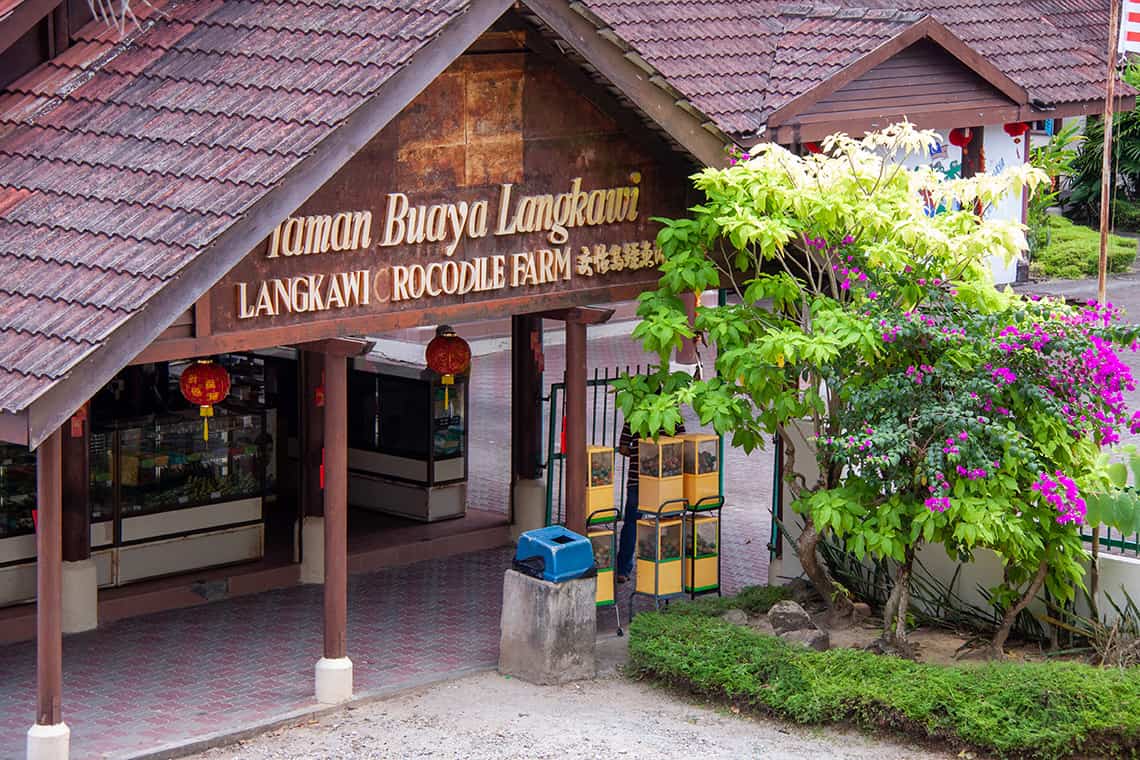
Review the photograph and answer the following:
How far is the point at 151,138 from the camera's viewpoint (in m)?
11.5

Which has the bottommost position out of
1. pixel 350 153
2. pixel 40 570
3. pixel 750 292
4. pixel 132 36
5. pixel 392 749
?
pixel 392 749

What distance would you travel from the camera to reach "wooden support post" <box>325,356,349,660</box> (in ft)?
40.9

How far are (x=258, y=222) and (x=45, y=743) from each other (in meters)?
3.45

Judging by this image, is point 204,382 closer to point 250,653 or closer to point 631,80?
point 250,653

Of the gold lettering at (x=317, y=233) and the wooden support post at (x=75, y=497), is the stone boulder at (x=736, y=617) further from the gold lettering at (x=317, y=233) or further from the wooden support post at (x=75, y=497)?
the wooden support post at (x=75, y=497)

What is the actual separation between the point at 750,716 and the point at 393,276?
3943 mm

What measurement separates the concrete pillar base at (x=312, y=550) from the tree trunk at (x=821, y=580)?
4.35m

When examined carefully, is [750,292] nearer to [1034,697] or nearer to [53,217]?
[1034,697]

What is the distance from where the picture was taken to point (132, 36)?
1259 centimetres

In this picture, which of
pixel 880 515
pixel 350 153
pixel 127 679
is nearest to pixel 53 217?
pixel 350 153

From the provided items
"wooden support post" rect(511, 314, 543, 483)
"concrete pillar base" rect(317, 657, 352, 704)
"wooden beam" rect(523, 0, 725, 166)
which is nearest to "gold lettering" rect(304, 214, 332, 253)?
"wooden beam" rect(523, 0, 725, 166)

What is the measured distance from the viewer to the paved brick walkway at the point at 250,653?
1211cm

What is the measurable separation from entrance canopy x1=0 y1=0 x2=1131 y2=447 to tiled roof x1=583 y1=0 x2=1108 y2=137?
4.3 inches

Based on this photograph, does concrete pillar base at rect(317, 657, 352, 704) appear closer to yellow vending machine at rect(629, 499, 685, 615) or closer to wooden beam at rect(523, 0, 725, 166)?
yellow vending machine at rect(629, 499, 685, 615)
